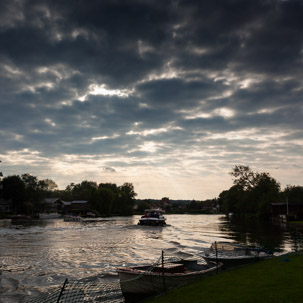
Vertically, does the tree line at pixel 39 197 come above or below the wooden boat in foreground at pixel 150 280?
above

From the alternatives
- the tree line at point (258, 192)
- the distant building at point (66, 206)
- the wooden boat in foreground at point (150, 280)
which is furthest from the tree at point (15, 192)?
the wooden boat in foreground at point (150, 280)

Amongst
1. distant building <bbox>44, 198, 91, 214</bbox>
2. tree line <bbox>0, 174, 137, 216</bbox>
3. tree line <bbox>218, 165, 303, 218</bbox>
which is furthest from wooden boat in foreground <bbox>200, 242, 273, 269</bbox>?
distant building <bbox>44, 198, 91, 214</bbox>

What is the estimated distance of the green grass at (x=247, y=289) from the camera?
10633 mm

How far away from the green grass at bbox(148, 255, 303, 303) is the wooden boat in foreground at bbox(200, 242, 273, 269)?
14.5 feet

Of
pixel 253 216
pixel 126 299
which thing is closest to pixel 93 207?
pixel 253 216

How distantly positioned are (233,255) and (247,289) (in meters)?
10.2

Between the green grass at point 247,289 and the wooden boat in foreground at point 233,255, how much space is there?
Answer: 14.5ft

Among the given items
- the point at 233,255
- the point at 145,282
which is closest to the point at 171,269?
the point at 145,282

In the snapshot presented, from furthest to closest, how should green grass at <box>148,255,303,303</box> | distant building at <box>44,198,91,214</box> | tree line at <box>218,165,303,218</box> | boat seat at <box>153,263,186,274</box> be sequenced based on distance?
distant building at <box>44,198,91,214</box> < tree line at <box>218,165,303,218</box> < boat seat at <box>153,263,186,274</box> < green grass at <box>148,255,303,303</box>

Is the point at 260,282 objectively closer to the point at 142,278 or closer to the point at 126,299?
the point at 142,278

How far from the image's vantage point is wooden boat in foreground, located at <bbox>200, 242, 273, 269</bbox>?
802 inches

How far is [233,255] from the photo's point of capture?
21797 millimetres

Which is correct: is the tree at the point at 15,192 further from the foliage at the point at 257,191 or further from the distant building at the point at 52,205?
the foliage at the point at 257,191

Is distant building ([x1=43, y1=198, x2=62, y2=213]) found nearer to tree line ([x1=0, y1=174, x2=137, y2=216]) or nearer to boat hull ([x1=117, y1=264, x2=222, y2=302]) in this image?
tree line ([x1=0, y1=174, x2=137, y2=216])
